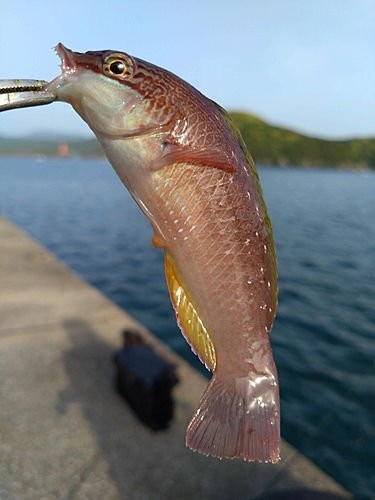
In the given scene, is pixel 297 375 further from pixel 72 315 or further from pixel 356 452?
pixel 72 315

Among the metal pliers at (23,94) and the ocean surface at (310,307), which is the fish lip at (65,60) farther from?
the ocean surface at (310,307)

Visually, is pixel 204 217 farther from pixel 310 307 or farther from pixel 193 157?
pixel 310 307

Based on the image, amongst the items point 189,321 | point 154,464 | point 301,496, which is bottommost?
point 154,464

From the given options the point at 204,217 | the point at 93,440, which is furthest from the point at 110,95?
the point at 93,440

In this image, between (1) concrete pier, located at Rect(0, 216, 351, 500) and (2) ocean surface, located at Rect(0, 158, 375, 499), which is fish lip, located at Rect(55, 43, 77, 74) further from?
(2) ocean surface, located at Rect(0, 158, 375, 499)

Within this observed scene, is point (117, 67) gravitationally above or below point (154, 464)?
above

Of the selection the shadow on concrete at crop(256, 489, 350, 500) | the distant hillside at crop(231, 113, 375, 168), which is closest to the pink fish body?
the shadow on concrete at crop(256, 489, 350, 500)
